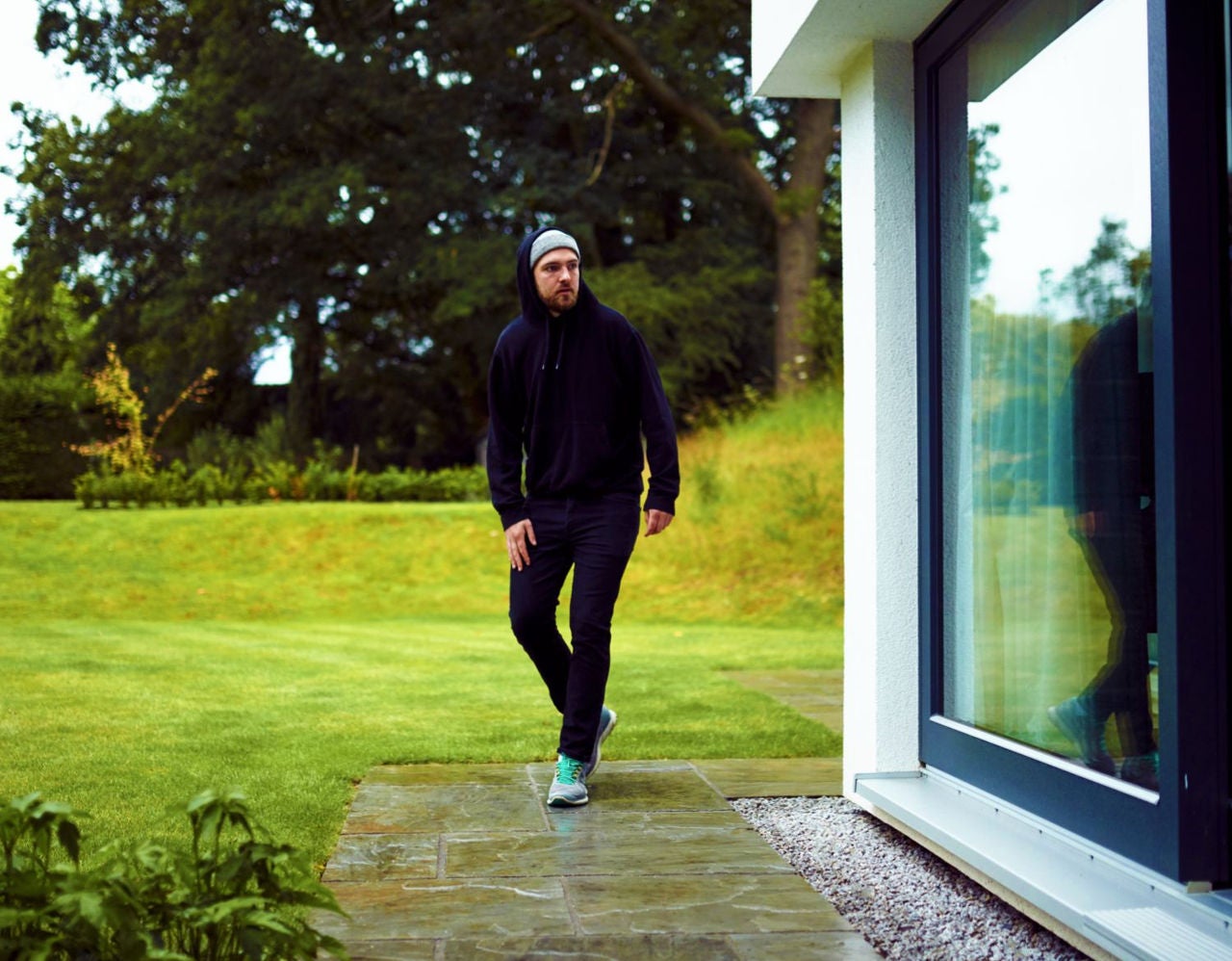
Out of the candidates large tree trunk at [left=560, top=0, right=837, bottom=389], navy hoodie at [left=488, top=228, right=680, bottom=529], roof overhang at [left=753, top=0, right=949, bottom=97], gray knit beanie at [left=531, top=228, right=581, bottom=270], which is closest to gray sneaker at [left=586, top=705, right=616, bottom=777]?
navy hoodie at [left=488, top=228, right=680, bottom=529]

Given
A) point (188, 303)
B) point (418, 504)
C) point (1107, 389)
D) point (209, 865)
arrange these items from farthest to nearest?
point (188, 303) < point (418, 504) < point (1107, 389) < point (209, 865)

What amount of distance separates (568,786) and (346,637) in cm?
639

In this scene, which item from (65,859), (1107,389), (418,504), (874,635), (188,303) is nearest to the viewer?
(1107,389)

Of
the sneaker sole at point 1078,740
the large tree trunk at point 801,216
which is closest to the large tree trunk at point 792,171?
the large tree trunk at point 801,216

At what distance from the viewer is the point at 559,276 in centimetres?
436

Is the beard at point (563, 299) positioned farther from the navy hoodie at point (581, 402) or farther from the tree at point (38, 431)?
the tree at point (38, 431)

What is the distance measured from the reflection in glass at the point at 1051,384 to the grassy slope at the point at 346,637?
1919 mm

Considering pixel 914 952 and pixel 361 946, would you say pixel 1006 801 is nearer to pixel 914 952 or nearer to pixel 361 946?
pixel 914 952

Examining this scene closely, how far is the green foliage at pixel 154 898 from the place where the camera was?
7.14 ft

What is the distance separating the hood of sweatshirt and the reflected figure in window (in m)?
1.73

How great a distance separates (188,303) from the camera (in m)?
22.9

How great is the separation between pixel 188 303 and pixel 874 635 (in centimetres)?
2070

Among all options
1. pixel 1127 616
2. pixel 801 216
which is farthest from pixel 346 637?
pixel 801 216

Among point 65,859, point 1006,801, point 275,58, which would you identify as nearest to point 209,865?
point 65,859
